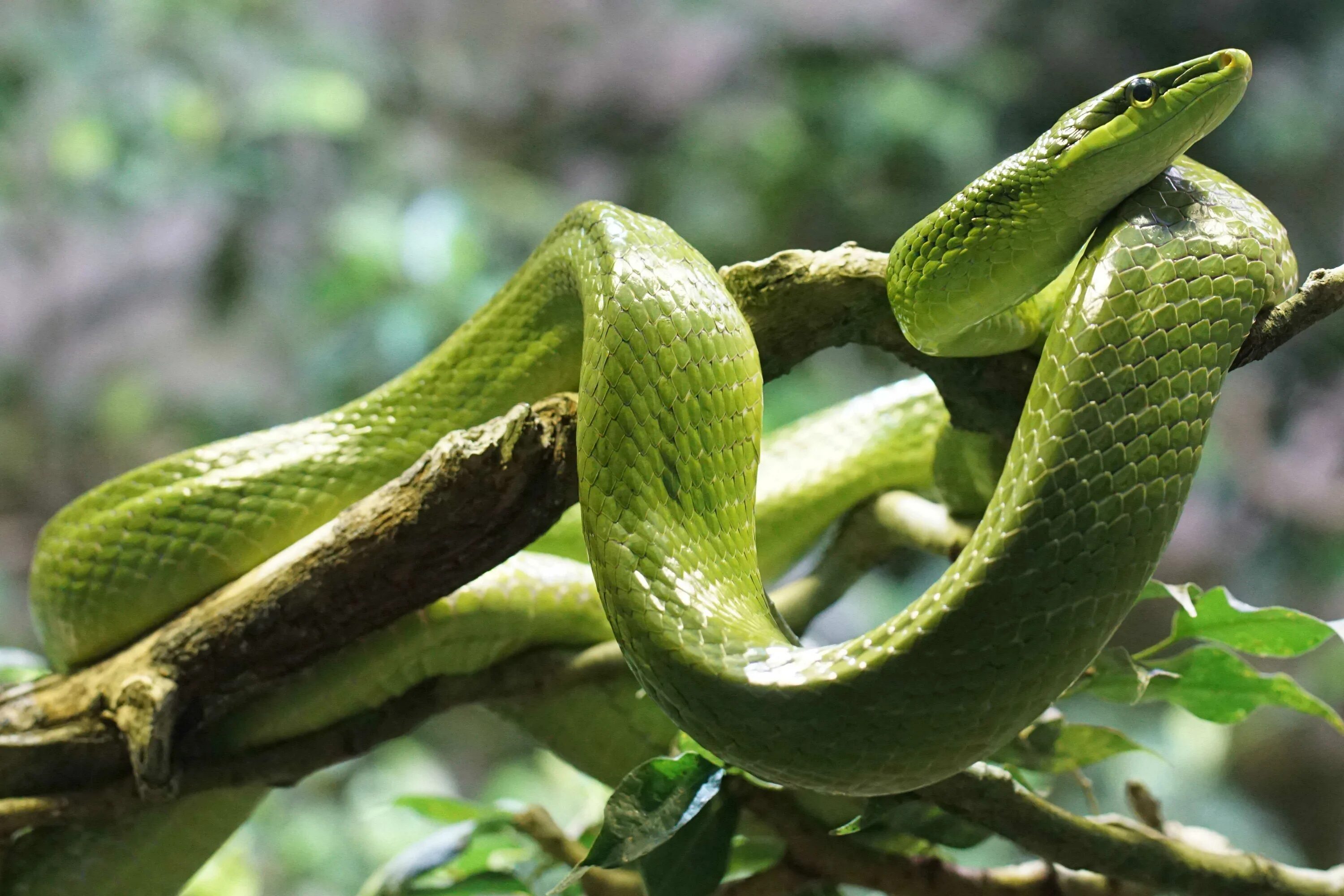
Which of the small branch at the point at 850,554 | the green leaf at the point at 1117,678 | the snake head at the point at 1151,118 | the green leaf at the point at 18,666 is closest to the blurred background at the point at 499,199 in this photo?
the small branch at the point at 850,554

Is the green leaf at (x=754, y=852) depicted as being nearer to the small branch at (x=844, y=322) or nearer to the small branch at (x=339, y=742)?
the small branch at (x=339, y=742)

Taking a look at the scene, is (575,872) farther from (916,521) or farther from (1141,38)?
(1141,38)

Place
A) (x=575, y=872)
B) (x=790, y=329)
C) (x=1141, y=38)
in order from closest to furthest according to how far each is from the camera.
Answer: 1. (x=575, y=872)
2. (x=790, y=329)
3. (x=1141, y=38)

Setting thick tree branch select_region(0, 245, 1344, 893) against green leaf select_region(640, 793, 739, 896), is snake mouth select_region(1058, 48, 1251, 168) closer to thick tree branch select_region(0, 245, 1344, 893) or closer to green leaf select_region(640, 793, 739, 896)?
thick tree branch select_region(0, 245, 1344, 893)

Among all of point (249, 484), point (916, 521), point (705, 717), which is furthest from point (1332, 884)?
point (249, 484)

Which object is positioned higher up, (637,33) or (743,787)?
(637,33)

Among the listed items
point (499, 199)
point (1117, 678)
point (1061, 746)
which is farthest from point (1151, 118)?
point (499, 199)
